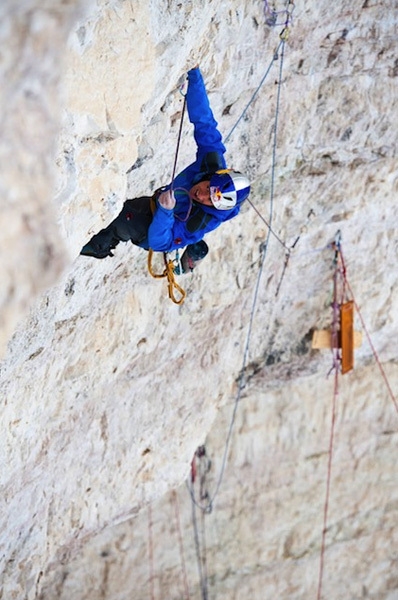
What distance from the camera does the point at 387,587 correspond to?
895cm

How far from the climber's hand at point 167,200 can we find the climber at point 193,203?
0.39 ft

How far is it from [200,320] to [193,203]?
234 cm

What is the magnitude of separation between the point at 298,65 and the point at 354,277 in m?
2.08

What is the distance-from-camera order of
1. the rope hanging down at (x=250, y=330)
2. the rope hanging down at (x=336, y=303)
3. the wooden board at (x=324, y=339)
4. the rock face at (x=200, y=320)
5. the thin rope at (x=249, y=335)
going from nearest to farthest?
the rock face at (x=200, y=320)
the rope hanging down at (x=250, y=330)
the thin rope at (x=249, y=335)
the rope hanging down at (x=336, y=303)
the wooden board at (x=324, y=339)

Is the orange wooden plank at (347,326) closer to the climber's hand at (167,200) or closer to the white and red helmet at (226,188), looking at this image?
the white and red helmet at (226,188)

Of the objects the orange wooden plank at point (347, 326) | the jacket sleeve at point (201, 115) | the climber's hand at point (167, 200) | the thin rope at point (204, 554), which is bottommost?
the climber's hand at point (167, 200)

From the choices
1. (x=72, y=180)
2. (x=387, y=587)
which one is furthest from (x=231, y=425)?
(x=72, y=180)

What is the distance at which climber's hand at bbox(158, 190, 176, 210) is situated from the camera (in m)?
4.16

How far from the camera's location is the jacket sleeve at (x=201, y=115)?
4.37 meters

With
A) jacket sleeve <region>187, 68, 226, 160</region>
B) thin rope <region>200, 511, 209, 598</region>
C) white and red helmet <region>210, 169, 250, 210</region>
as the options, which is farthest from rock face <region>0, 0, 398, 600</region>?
white and red helmet <region>210, 169, 250, 210</region>

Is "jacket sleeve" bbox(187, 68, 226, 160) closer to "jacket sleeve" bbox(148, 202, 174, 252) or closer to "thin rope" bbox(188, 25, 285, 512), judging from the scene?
"jacket sleeve" bbox(148, 202, 174, 252)

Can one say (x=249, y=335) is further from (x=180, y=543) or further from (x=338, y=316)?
(x=180, y=543)

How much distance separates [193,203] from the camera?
4.46 m

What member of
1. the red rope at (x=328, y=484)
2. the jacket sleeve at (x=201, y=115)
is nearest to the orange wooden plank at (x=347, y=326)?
the red rope at (x=328, y=484)
